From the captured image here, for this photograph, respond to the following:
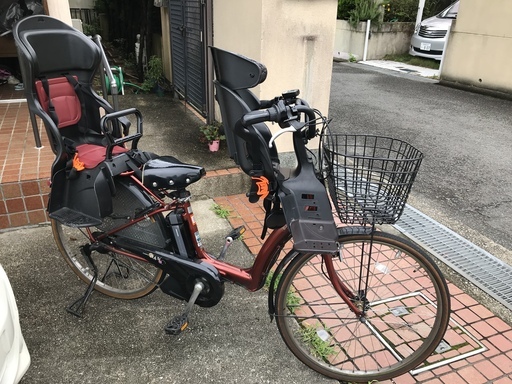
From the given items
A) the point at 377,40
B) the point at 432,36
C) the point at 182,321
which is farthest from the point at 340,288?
the point at 377,40

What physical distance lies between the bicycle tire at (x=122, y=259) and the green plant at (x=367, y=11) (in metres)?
12.7

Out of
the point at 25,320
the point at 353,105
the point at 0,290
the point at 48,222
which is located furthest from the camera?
the point at 353,105

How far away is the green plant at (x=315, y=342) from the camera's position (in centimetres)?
253

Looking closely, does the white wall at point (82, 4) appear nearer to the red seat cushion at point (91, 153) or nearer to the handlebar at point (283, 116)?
the red seat cushion at point (91, 153)

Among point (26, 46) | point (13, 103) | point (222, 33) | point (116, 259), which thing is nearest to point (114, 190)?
point (116, 259)

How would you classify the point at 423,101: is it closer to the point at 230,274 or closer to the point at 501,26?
the point at 501,26

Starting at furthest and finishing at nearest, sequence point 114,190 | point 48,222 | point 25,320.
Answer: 1. point 48,222
2. point 25,320
3. point 114,190

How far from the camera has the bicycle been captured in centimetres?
199

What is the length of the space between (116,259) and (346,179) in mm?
1636

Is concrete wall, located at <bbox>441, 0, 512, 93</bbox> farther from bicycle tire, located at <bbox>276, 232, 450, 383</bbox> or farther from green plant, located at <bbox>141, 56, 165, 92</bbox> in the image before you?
bicycle tire, located at <bbox>276, 232, 450, 383</bbox>

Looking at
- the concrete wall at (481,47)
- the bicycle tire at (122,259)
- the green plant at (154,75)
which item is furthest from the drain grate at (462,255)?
the concrete wall at (481,47)

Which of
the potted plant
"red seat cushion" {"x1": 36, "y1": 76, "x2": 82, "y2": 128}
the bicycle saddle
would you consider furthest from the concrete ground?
the potted plant

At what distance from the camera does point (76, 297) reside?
298 centimetres

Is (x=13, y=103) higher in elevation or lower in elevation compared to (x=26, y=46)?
lower
